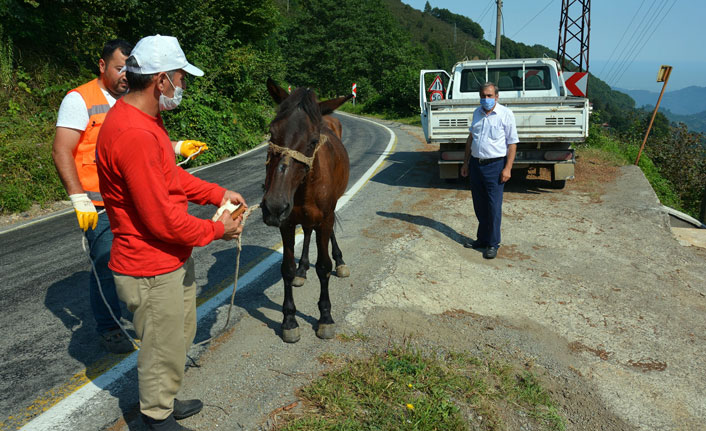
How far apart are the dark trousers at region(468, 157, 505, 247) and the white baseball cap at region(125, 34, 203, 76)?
15.0 feet

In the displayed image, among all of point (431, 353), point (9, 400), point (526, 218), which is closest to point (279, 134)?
point (431, 353)

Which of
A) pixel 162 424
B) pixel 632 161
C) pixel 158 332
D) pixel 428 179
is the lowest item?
pixel 632 161

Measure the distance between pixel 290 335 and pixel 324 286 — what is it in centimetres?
52

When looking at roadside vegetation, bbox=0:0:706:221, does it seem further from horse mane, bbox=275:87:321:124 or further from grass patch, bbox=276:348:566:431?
grass patch, bbox=276:348:566:431

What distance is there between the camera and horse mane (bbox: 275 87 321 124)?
10.1 ft

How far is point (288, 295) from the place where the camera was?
3.90 meters

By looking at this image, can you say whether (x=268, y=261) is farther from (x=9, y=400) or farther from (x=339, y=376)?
(x=9, y=400)

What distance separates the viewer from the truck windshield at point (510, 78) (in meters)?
11.0

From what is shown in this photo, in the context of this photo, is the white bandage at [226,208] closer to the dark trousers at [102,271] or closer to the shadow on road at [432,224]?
the dark trousers at [102,271]

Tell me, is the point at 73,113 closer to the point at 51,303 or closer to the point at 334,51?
the point at 51,303

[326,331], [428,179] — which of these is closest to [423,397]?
[326,331]

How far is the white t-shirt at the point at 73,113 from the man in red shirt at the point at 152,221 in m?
1.26

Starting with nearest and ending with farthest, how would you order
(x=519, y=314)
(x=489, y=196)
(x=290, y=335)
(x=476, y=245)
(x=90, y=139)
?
(x=90, y=139) < (x=290, y=335) < (x=519, y=314) < (x=489, y=196) < (x=476, y=245)

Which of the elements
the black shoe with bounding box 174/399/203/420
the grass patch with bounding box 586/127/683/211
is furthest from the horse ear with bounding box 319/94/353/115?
the grass patch with bounding box 586/127/683/211
